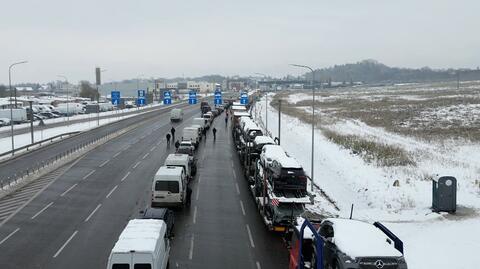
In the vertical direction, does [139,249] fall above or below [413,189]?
above

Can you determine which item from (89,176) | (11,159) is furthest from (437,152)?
(11,159)

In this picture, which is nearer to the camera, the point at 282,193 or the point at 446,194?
the point at 282,193

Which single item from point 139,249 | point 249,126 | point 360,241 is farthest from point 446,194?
point 249,126

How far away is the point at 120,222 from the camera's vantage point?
90.3 ft

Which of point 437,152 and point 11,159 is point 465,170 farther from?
point 11,159

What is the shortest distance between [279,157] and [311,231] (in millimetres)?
11779

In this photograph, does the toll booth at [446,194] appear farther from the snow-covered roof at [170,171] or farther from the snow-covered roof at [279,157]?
the snow-covered roof at [170,171]

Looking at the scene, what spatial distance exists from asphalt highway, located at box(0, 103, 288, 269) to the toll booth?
957 centimetres

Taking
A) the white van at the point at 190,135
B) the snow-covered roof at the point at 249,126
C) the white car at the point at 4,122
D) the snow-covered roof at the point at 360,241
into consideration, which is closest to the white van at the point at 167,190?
the snow-covered roof at the point at 360,241

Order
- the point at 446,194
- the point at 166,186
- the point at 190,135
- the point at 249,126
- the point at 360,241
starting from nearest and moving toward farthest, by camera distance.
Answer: the point at 360,241 → the point at 446,194 → the point at 166,186 → the point at 249,126 → the point at 190,135

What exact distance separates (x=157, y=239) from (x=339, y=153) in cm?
3585

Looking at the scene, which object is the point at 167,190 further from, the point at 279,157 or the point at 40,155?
the point at 40,155

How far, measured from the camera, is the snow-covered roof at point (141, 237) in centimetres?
1675

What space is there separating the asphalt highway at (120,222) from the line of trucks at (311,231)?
1470 mm
